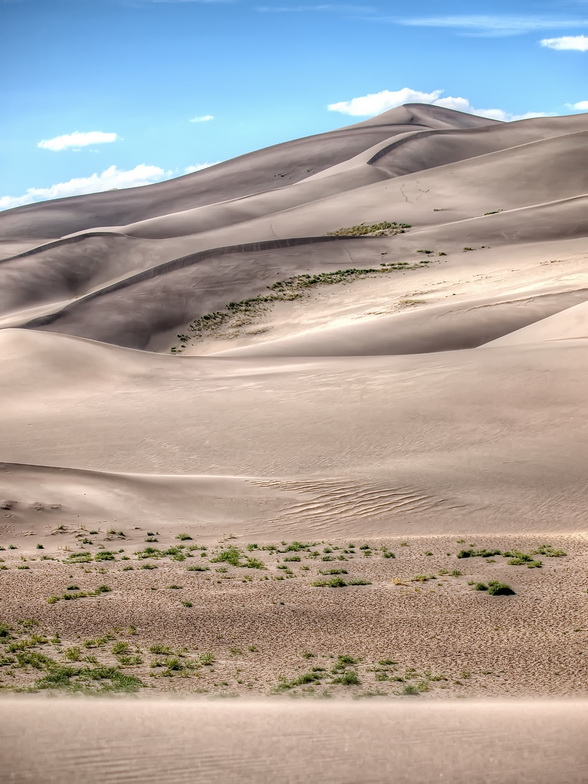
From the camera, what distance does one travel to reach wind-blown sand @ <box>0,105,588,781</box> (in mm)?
8898

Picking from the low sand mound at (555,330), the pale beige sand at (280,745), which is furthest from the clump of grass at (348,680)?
the low sand mound at (555,330)

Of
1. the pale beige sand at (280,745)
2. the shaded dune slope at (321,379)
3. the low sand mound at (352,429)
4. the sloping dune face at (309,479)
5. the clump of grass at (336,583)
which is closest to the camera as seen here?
the pale beige sand at (280,745)

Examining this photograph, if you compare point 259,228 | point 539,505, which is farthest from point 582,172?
point 539,505

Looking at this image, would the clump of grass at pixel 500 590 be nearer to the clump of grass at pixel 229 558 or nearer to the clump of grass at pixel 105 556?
the clump of grass at pixel 229 558

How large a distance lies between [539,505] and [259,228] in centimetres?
5128

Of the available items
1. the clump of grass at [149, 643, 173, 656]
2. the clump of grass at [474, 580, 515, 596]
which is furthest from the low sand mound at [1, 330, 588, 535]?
the clump of grass at [149, 643, 173, 656]

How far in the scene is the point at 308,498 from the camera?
699 inches

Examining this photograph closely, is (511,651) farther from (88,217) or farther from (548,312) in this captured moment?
(88,217)

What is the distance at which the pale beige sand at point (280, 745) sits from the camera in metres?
5.54

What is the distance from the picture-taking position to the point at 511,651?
9930mm

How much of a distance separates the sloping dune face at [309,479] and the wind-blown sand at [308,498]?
7 cm

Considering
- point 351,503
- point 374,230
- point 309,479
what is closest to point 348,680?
point 351,503

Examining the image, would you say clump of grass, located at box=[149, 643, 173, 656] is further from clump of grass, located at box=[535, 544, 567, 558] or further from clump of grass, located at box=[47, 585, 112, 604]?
clump of grass, located at box=[535, 544, 567, 558]

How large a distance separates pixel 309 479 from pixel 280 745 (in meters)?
12.6
